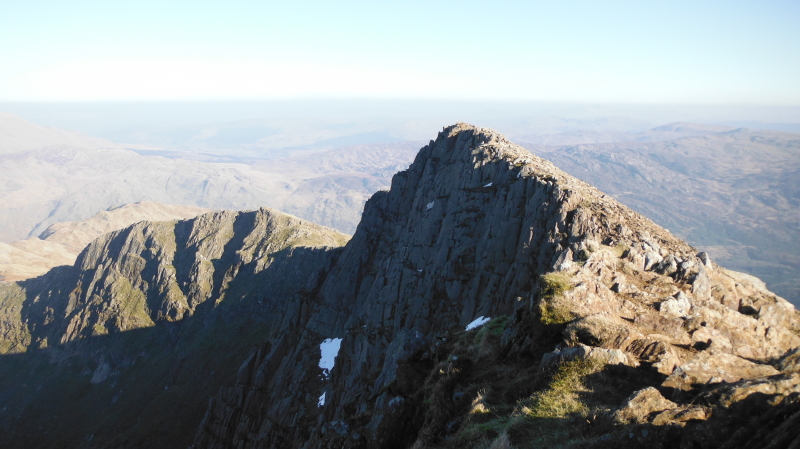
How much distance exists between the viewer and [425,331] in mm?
55406

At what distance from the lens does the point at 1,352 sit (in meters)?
140

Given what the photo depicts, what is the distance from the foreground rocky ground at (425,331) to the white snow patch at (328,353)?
0.93 meters

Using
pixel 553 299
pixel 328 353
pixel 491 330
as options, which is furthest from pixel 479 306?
pixel 328 353

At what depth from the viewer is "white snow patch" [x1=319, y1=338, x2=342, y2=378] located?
2884 inches

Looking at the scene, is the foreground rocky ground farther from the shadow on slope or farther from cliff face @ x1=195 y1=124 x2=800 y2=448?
the shadow on slope

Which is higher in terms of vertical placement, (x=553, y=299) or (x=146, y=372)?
(x=553, y=299)

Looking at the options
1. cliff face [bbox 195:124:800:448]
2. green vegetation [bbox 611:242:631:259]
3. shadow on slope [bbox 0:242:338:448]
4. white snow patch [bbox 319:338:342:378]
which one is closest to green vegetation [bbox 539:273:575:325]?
cliff face [bbox 195:124:800:448]

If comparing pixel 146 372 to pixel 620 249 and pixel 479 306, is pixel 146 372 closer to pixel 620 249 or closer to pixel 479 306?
pixel 479 306

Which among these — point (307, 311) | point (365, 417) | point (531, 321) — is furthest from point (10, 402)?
point (531, 321)

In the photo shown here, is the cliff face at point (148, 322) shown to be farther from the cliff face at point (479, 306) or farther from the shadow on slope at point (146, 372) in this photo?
the cliff face at point (479, 306)

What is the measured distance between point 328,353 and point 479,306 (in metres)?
36.8

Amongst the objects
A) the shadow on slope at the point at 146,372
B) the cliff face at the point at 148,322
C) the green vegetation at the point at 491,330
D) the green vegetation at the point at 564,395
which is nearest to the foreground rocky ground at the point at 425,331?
the green vegetation at the point at 564,395

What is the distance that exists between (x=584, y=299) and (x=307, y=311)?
7192cm

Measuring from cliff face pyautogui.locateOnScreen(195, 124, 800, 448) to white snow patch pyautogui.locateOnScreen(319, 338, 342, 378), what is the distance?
6.08 feet
